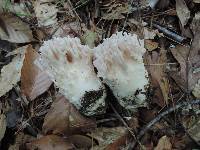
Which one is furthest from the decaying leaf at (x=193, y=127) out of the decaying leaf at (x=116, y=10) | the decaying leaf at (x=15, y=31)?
the decaying leaf at (x=15, y=31)

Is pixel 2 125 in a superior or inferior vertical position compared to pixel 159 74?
inferior

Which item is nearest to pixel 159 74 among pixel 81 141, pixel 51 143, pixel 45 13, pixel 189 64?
pixel 189 64

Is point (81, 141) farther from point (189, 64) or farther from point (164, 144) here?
point (189, 64)

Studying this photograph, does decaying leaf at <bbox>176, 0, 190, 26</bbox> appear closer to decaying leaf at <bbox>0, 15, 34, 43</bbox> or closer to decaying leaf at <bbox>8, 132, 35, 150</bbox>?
decaying leaf at <bbox>0, 15, 34, 43</bbox>

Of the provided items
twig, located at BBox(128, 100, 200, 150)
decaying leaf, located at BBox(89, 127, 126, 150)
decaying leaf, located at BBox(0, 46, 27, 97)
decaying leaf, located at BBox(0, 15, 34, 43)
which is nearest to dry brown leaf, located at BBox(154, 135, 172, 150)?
twig, located at BBox(128, 100, 200, 150)

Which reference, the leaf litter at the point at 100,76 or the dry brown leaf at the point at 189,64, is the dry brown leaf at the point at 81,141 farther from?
the dry brown leaf at the point at 189,64
